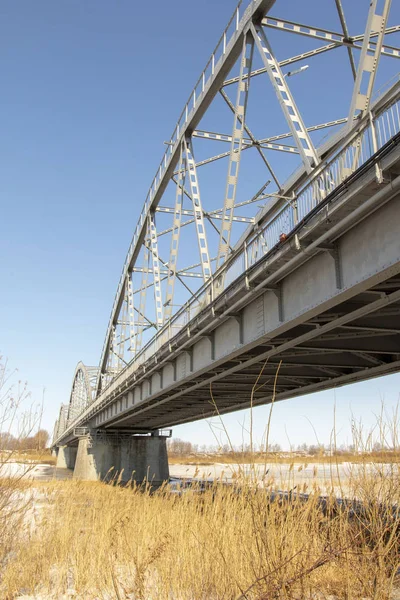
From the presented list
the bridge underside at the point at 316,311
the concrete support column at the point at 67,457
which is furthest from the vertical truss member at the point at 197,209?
the concrete support column at the point at 67,457

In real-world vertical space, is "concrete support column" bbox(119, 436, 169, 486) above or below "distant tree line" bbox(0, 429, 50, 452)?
below

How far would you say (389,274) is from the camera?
826cm

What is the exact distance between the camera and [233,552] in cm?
555

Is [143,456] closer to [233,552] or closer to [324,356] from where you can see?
[324,356]

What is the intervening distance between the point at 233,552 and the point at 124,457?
4260 cm

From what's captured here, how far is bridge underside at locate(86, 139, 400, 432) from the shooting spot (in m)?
8.45

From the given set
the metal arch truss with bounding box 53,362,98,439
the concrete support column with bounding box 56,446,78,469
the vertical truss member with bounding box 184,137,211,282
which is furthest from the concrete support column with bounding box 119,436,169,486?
the concrete support column with bounding box 56,446,78,469

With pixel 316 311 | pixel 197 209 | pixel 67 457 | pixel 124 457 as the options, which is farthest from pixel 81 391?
pixel 316 311

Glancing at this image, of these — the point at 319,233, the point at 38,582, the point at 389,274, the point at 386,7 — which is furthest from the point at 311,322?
the point at 38,582

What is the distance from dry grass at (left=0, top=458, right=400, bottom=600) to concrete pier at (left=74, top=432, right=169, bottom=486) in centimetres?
3787

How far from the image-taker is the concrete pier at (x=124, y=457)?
4503 centimetres

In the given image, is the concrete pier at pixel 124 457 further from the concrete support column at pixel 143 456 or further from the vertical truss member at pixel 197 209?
the vertical truss member at pixel 197 209

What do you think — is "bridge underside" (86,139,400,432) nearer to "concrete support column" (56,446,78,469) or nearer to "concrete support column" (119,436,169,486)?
"concrete support column" (119,436,169,486)

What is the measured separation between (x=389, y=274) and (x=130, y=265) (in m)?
40.8
